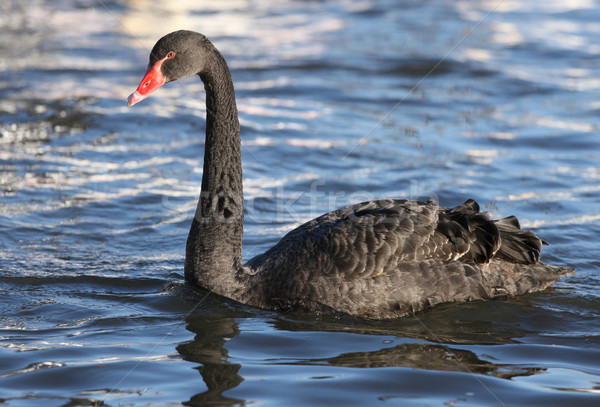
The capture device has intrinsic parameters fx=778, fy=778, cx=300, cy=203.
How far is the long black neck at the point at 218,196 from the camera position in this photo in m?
6.81

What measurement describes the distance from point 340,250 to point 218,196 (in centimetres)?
121

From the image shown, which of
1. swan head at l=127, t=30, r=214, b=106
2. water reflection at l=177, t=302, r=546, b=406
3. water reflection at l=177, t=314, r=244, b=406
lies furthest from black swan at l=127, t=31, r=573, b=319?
water reflection at l=177, t=314, r=244, b=406

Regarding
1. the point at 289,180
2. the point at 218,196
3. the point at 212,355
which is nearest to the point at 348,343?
the point at 212,355

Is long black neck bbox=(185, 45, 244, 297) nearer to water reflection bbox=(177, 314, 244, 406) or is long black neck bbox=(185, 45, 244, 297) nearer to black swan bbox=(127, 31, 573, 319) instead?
black swan bbox=(127, 31, 573, 319)

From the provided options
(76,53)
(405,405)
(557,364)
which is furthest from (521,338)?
(76,53)

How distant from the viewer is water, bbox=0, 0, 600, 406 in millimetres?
5578

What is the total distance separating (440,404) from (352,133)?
842 centimetres

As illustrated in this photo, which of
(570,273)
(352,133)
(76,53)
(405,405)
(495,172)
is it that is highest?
(76,53)

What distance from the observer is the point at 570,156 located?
39.5 ft

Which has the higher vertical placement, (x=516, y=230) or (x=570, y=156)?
(x=570, y=156)

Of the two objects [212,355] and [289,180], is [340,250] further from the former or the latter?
[289,180]

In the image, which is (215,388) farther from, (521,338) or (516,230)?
(516,230)

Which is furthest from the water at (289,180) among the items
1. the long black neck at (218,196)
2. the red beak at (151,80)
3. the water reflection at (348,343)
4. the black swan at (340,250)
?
the red beak at (151,80)

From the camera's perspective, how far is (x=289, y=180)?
11234mm
